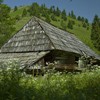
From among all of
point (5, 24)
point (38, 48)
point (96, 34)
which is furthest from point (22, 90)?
point (96, 34)

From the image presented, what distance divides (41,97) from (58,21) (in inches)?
6700

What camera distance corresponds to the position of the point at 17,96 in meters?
5.28

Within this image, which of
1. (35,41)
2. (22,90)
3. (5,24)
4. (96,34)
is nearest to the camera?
(22,90)

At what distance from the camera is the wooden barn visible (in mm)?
23328

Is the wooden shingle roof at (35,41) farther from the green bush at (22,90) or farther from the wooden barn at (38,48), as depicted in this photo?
the green bush at (22,90)

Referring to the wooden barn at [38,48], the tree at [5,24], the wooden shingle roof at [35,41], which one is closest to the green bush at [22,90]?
the wooden barn at [38,48]

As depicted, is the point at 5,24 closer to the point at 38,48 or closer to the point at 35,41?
the point at 35,41

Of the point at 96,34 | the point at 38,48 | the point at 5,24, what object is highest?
the point at 96,34

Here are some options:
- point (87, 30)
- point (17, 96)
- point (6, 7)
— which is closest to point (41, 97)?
point (17, 96)

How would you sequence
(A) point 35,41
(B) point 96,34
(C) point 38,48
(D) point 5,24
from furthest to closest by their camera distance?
1. (B) point 96,34
2. (D) point 5,24
3. (A) point 35,41
4. (C) point 38,48

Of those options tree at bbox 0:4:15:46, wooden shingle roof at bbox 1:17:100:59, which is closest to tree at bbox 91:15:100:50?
tree at bbox 0:4:15:46

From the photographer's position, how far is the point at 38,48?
79.6ft

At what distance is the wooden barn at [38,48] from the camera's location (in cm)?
2333

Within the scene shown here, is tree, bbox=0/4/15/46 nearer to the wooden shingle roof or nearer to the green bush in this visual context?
the wooden shingle roof
